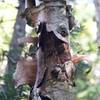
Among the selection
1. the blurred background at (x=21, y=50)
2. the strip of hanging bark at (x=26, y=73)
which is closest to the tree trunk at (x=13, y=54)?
the blurred background at (x=21, y=50)

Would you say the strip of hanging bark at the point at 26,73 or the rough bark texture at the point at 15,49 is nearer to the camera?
the strip of hanging bark at the point at 26,73

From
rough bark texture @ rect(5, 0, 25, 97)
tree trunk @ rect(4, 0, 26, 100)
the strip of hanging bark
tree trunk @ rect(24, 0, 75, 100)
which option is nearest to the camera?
tree trunk @ rect(24, 0, 75, 100)

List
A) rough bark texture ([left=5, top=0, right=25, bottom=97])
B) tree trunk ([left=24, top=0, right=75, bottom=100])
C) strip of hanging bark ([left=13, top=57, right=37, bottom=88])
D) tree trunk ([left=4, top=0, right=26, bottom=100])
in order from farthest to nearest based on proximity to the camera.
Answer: rough bark texture ([left=5, top=0, right=25, bottom=97]) → tree trunk ([left=4, top=0, right=26, bottom=100]) → strip of hanging bark ([left=13, top=57, right=37, bottom=88]) → tree trunk ([left=24, top=0, right=75, bottom=100])

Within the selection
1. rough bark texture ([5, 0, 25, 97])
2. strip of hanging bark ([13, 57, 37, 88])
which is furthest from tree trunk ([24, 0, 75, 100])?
rough bark texture ([5, 0, 25, 97])

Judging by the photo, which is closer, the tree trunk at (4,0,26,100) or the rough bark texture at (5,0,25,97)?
the tree trunk at (4,0,26,100)

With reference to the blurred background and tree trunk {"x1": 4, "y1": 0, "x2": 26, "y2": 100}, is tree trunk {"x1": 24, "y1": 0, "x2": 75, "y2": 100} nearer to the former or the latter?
the blurred background

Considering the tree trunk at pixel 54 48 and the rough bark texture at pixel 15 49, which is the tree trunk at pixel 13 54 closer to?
the rough bark texture at pixel 15 49

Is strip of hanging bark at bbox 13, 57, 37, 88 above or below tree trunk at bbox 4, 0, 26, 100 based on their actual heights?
above

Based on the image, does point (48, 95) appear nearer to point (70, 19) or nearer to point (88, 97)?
point (70, 19)

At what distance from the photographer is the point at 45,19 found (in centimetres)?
151

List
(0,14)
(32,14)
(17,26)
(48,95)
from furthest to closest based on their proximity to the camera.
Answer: (0,14), (17,26), (32,14), (48,95)

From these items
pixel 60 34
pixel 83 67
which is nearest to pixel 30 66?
pixel 60 34

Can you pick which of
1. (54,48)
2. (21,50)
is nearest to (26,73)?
(54,48)

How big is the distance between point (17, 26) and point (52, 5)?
353cm
